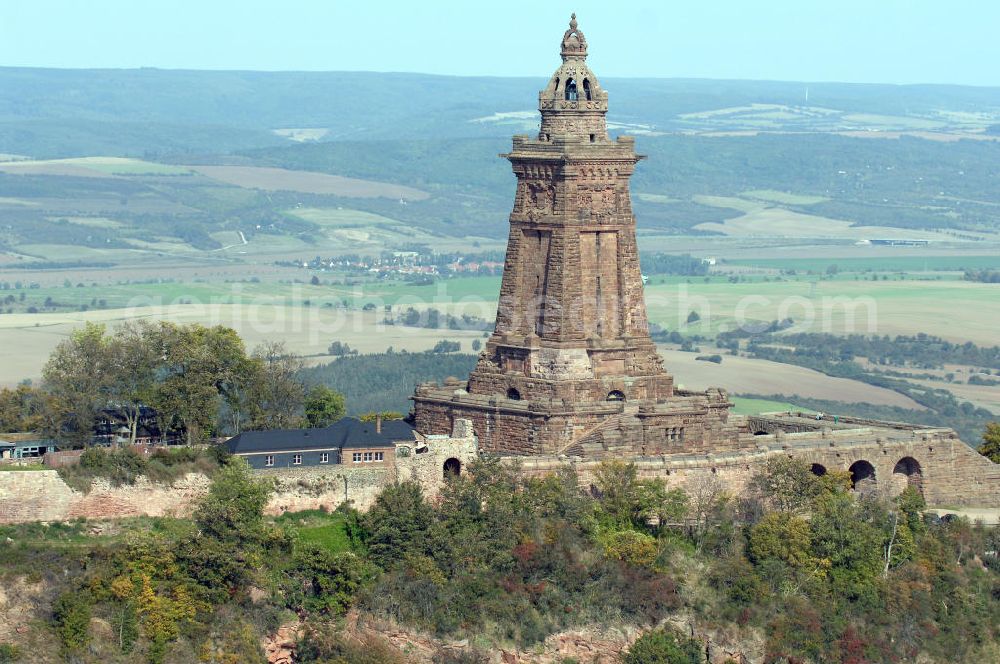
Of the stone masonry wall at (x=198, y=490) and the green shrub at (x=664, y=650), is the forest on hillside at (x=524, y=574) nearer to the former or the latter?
the green shrub at (x=664, y=650)

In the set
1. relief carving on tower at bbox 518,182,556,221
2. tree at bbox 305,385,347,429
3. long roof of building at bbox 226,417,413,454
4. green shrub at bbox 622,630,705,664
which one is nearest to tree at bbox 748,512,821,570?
green shrub at bbox 622,630,705,664

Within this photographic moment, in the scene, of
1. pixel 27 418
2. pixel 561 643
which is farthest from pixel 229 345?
pixel 561 643

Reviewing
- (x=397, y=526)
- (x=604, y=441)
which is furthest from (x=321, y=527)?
(x=604, y=441)

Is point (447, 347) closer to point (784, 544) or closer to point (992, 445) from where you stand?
point (992, 445)

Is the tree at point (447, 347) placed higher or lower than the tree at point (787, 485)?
lower

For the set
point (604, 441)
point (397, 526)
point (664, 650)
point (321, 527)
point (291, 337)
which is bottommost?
point (291, 337)

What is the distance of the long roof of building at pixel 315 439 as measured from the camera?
254 feet

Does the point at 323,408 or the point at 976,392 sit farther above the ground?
the point at 323,408

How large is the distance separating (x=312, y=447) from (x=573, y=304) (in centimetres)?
1188

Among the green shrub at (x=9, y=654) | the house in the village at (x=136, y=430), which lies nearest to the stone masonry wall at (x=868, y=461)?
the house in the village at (x=136, y=430)

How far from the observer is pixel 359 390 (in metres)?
148

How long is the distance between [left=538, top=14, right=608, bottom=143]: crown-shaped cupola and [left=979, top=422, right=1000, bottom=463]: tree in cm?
2129

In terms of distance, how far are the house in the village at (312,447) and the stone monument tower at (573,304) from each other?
577cm

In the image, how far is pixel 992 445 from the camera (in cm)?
9294
